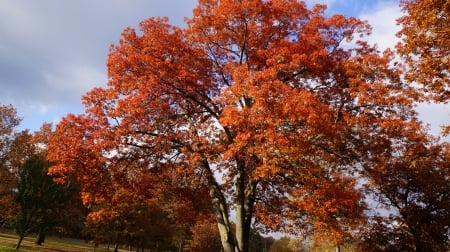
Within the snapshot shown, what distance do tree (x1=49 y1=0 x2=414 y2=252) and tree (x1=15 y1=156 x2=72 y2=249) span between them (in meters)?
22.0

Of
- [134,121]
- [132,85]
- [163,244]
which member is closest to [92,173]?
[134,121]

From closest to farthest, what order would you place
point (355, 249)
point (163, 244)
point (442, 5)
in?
point (442, 5), point (355, 249), point (163, 244)

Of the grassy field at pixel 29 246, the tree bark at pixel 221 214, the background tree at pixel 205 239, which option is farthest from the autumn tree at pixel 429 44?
the background tree at pixel 205 239

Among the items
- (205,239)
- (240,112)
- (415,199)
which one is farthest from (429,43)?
(205,239)

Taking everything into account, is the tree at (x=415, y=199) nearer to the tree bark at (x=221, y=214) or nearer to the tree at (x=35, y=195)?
the tree bark at (x=221, y=214)

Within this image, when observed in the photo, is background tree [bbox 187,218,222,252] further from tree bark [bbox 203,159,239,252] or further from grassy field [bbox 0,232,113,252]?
tree bark [bbox 203,159,239,252]

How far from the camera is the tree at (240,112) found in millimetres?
12477

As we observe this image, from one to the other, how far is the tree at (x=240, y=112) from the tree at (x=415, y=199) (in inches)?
464

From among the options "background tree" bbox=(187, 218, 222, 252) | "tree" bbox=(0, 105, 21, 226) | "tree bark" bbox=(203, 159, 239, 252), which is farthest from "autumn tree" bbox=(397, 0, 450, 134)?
"background tree" bbox=(187, 218, 222, 252)

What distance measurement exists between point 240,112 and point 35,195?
2858 cm

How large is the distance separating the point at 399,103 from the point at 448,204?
1598 centimetres

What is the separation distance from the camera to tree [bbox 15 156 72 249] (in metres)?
33.3

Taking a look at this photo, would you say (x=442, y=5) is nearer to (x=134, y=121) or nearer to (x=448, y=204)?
(x=134, y=121)

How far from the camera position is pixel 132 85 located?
1491cm
